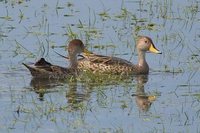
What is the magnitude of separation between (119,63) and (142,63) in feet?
1.24

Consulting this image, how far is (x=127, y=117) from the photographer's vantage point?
11977 millimetres

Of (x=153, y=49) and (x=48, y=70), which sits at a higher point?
(x=153, y=49)

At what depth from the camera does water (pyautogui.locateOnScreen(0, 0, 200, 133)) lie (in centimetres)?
1174

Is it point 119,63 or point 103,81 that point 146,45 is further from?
point 103,81

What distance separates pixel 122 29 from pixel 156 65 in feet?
5.75

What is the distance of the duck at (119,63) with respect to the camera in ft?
50.9

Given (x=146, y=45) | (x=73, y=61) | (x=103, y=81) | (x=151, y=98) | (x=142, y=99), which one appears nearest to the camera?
(x=142, y=99)

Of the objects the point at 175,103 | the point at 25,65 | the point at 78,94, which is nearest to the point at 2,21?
the point at 25,65

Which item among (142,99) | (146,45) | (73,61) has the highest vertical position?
(146,45)

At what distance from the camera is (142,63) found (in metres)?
15.6

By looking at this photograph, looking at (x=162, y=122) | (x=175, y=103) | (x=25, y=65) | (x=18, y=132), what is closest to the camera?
(x=18, y=132)

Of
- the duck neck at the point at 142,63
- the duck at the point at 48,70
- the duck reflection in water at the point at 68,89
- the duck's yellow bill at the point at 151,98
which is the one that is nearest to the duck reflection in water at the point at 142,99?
the duck's yellow bill at the point at 151,98

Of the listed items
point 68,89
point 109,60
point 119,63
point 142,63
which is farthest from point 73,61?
point 68,89

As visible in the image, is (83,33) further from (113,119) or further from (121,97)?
(113,119)
